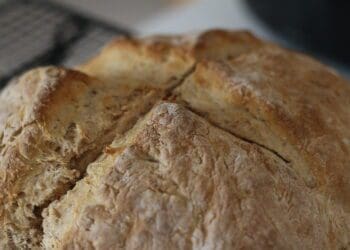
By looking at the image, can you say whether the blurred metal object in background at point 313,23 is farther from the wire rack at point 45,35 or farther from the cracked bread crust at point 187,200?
the cracked bread crust at point 187,200

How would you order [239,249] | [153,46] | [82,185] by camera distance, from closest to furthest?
[239,249] → [82,185] → [153,46]

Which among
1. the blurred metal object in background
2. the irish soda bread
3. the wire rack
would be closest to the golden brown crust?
the irish soda bread

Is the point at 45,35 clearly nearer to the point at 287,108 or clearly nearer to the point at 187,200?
the point at 287,108

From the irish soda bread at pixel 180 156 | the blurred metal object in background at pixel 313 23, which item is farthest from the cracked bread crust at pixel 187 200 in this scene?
the blurred metal object in background at pixel 313 23

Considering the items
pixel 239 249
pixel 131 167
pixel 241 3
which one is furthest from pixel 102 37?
pixel 239 249

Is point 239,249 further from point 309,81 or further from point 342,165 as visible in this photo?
point 309,81

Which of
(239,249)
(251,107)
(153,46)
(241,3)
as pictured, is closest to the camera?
(239,249)

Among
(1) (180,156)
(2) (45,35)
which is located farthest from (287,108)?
(2) (45,35)
